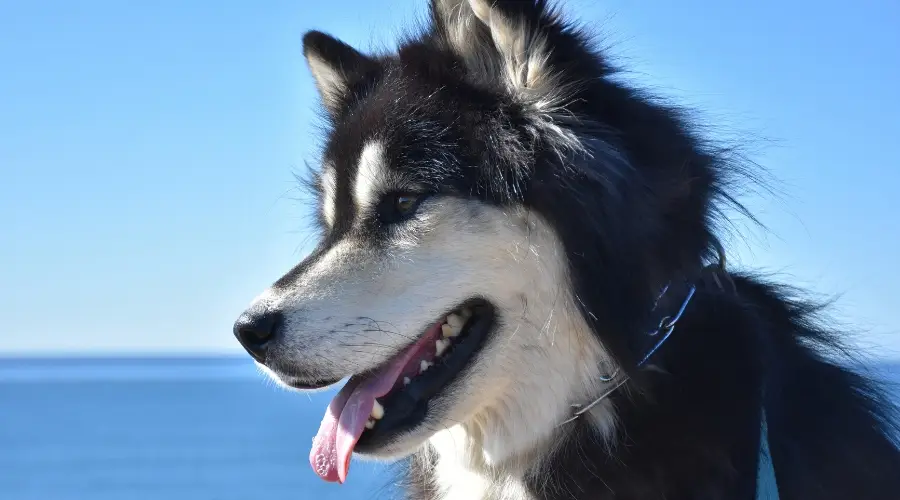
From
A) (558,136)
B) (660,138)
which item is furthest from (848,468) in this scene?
(558,136)

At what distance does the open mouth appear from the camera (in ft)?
7.59

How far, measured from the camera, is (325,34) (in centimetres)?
305

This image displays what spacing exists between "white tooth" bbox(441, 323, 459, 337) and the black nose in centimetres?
42

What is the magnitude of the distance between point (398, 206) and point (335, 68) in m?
0.76

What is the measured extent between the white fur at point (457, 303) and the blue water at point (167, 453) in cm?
72

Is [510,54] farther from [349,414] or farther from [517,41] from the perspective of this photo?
[349,414]

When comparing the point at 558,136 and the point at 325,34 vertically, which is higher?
the point at 325,34

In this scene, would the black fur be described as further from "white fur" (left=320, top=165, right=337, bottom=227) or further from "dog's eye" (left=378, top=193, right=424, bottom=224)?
"white fur" (left=320, top=165, right=337, bottom=227)

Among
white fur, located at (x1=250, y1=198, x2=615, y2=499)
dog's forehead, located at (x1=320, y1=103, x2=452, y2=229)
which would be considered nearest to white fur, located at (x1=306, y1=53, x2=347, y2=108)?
dog's forehead, located at (x1=320, y1=103, x2=452, y2=229)

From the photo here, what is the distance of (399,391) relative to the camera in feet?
7.70

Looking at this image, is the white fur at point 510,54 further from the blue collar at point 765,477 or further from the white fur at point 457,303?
the blue collar at point 765,477

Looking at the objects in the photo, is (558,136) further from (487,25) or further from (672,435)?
(672,435)

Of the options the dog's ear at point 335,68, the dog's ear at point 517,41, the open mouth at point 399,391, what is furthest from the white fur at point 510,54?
the open mouth at point 399,391

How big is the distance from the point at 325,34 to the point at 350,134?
0.56m
